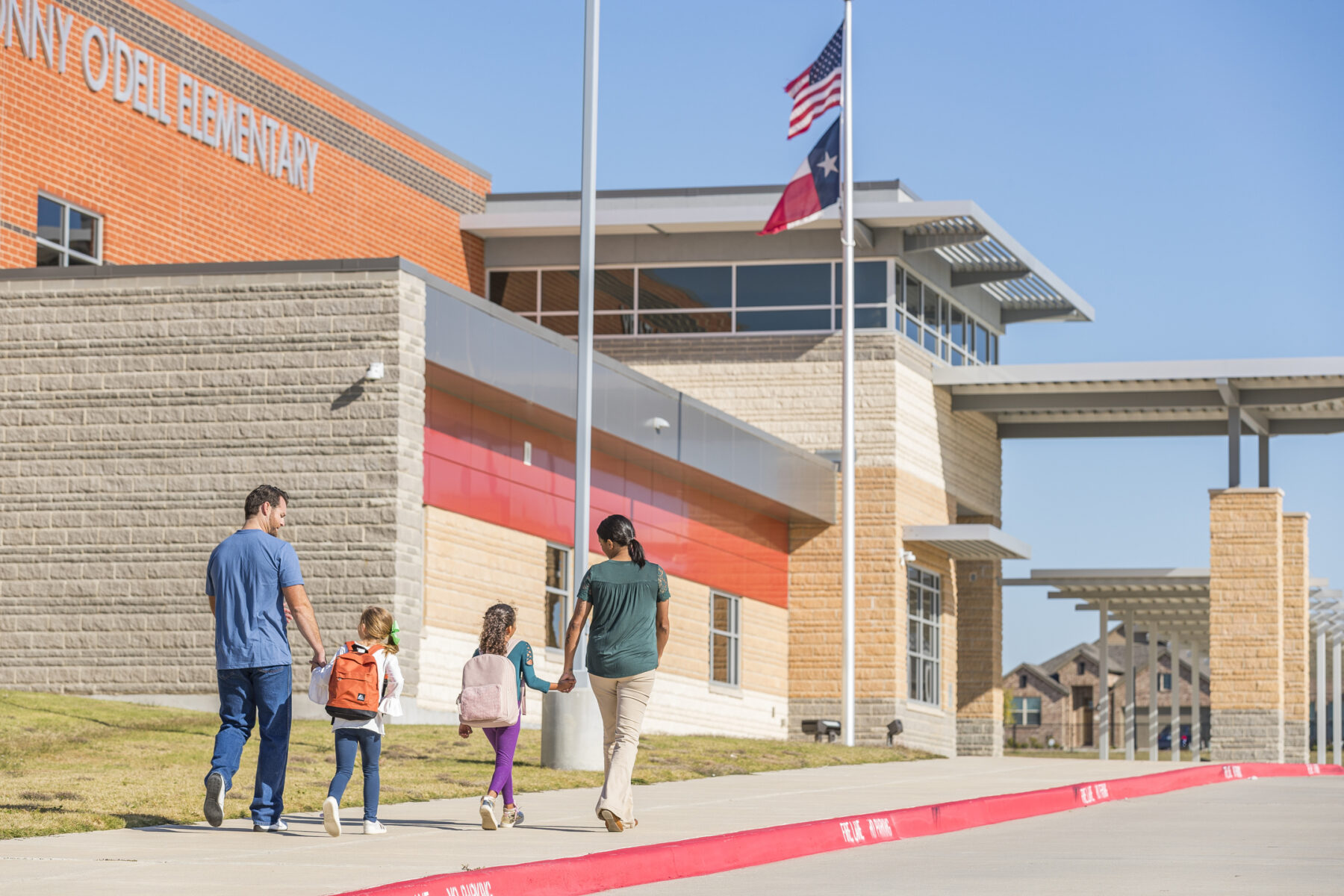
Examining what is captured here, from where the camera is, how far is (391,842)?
1095 centimetres

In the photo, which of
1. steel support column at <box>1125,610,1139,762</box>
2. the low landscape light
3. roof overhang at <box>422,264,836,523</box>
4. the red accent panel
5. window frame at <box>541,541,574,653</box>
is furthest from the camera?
steel support column at <box>1125,610,1139,762</box>

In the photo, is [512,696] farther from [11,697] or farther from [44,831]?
[11,697]

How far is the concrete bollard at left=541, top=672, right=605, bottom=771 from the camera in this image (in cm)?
1698

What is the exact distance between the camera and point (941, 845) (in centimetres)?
1200

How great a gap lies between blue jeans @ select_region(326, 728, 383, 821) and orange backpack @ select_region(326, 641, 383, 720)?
11 cm

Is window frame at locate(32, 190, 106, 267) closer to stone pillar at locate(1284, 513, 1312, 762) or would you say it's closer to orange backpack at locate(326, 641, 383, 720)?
orange backpack at locate(326, 641, 383, 720)

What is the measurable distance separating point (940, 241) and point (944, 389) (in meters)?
3.54

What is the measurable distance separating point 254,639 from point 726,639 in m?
22.3

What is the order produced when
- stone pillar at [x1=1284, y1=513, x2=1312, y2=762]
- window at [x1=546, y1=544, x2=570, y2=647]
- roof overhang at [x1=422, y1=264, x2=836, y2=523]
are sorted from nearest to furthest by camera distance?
1. roof overhang at [x1=422, y1=264, x2=836, y2=523]
2. window at [x1=546, y1=544, x2=570, y2=647]
3. stone pillar at [x1=1284, y1=513, x2=1312, y2=762]

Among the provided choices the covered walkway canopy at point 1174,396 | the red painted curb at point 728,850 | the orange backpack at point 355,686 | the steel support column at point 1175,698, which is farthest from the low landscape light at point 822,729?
the orange backpack at point 355,686

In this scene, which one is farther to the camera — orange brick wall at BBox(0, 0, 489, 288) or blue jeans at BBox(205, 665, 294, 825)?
orange brick wall at BBox(0, 0, 489, 288)

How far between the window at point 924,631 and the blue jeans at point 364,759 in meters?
24.9

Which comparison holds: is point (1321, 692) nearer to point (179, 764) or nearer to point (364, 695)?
point (179, 764)

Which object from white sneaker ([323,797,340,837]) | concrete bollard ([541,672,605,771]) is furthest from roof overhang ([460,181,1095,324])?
white sneaker ([323,797,340,837])
